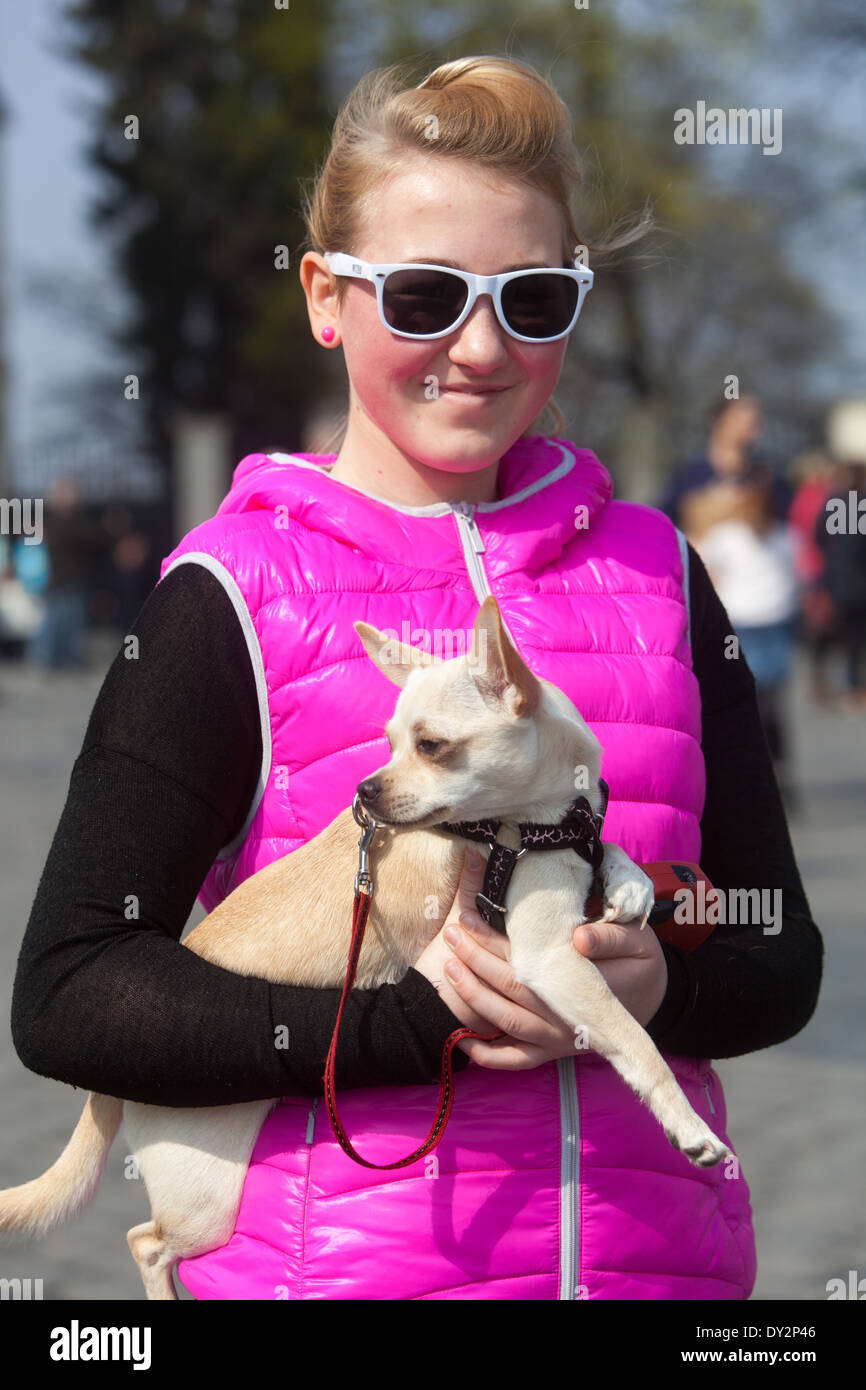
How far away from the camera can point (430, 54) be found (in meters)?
2.81

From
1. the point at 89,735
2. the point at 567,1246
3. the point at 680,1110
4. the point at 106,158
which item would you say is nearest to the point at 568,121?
the point at 89,735

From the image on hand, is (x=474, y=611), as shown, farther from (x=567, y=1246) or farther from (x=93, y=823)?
(x=567, y=1246)

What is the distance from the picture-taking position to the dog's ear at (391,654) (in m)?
2.13

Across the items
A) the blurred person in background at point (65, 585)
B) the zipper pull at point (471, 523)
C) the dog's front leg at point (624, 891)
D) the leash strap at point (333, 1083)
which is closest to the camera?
the leash strap at point (333, 1083)

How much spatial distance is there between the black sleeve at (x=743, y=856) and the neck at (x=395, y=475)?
0.40m

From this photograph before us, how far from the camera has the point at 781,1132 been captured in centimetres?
575

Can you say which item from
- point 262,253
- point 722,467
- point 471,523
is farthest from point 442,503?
point 262,253

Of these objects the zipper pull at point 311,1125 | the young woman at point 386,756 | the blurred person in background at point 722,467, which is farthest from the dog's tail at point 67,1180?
the blurred person in background at point 722,467

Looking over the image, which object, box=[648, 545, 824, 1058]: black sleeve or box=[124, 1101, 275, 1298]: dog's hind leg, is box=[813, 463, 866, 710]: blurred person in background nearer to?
box=[648, 545, 824, 1058]: black sleeve

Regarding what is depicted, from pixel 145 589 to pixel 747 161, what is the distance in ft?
55.3

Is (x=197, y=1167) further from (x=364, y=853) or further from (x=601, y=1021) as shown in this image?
(x=601, y=1021)

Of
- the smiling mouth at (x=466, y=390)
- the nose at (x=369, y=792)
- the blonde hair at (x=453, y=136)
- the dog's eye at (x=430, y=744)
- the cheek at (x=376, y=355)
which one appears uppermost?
the blonde hair at (x=453, y=136)

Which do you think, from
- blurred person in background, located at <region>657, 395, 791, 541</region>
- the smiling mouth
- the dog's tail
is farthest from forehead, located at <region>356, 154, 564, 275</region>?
blurred person in background, located at <region>657, 395, 791, 541</region>

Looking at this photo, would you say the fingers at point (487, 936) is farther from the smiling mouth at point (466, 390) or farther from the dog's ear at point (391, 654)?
the smiling mouth at point (466, 390)
